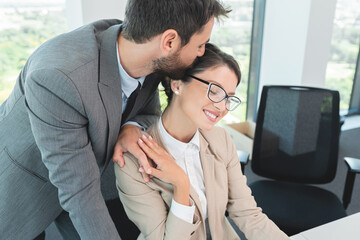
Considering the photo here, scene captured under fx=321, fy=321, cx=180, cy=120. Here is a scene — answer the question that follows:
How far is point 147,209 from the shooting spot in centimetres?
115

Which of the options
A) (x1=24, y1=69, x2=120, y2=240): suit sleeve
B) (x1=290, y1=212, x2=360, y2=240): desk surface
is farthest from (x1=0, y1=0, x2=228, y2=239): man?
(x1=290, y1=212, x2=360, y2=240): desk surface

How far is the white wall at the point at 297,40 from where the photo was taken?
2.77 m

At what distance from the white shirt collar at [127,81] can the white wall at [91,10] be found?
980mm

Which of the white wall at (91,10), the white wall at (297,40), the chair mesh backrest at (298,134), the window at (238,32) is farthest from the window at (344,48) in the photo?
the white wall at (91,10)

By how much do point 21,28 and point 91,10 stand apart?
667mm

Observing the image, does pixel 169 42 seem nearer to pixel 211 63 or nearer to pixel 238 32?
pixel 211 63

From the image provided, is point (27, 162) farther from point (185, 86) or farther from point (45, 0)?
point (45, 0)

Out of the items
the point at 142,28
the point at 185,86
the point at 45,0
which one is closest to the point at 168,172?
the point at 185,86

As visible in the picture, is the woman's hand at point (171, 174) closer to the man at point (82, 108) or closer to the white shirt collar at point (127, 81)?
the man at point (82, 108)

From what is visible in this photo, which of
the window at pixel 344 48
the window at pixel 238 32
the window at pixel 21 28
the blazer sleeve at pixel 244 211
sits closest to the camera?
the blazer sleeve at pixel 244 211

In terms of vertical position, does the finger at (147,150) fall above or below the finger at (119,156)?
above

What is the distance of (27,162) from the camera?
1150mm

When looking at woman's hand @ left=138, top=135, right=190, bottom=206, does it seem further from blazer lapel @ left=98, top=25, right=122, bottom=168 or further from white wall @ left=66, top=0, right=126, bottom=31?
white wall @ left=66, top=0, right=126, bottom=31

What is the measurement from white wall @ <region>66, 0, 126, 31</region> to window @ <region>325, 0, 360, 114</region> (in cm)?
255
